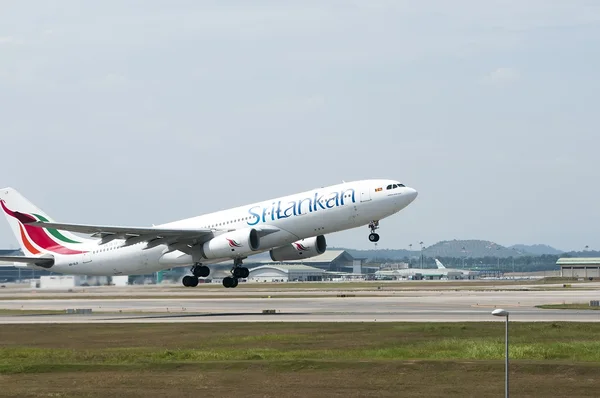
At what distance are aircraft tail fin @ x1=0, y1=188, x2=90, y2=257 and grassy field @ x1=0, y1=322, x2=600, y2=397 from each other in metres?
29.7

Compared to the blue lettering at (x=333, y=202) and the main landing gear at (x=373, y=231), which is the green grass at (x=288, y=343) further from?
the main landing gear at (x=373, y=231)

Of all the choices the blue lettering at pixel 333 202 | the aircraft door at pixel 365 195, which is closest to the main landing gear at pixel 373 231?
the aircraft door at pixel 365 195

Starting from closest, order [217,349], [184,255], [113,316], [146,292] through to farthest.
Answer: [217,349]
[113,316]
[184,255]
[146,292]

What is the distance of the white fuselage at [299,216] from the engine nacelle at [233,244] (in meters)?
0.96

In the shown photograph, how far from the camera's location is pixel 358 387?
31125 mm

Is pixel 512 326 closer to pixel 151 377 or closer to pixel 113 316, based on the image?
pixel 151 377

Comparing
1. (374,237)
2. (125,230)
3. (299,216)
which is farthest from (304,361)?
(125,230)

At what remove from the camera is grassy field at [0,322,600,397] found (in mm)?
31188

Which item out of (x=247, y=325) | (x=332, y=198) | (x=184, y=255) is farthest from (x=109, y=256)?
(x=247, y=325)

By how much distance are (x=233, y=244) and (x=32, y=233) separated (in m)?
22.0

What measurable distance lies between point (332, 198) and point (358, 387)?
127ft

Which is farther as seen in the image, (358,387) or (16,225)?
(16,225)

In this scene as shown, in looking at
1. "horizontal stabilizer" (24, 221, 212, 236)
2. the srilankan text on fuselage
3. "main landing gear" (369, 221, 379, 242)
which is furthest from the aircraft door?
"horizontal stabilizer" (24, 221, 212, 236)

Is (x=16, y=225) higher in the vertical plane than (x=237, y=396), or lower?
higher
